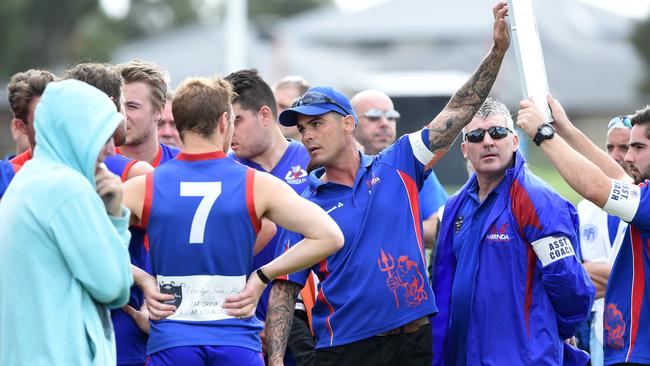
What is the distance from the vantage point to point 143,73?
277 inches

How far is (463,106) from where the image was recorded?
6.36 meters

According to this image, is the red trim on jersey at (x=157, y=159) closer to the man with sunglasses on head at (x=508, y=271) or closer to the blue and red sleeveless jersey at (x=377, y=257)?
the blue and red sleeveless jersey at (x=377, y=257)

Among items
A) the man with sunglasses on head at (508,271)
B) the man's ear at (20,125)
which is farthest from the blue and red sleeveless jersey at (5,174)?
the man with sunglasses on head at (508,271)

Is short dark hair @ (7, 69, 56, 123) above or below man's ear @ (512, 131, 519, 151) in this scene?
above

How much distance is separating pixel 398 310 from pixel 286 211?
109cm

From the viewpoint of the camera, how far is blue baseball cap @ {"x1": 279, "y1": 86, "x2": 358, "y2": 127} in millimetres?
6504

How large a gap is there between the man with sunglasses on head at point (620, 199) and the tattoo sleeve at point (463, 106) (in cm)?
30

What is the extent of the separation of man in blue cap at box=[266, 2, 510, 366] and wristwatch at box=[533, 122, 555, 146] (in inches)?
17.9

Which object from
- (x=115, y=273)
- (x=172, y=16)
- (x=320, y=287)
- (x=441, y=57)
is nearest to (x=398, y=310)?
(x=320, y=287)

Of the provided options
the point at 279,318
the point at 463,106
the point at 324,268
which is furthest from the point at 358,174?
the point at 279,318

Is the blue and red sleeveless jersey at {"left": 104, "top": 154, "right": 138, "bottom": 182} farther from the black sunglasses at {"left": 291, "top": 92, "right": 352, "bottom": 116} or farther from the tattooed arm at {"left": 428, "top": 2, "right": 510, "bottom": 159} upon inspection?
the tattooed arm at {"left": 428, "top": 2, "right": 510, "bottom": 159}

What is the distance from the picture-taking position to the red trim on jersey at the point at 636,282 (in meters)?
6.25

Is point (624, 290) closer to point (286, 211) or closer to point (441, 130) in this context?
point (441, 130)

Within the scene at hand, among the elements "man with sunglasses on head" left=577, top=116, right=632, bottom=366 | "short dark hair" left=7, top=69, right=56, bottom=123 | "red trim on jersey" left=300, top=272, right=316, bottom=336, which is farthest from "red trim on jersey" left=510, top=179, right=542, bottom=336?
"short dark hair" left=7, top=69, right=56, bottom=123
